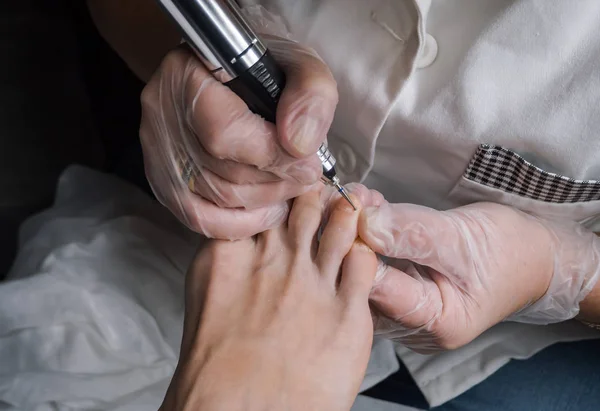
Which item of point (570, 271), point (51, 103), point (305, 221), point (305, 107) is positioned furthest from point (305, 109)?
point (51, 103)

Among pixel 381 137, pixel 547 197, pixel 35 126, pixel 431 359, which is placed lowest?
pixel 431 359

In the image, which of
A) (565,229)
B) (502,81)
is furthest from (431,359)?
(502,81)

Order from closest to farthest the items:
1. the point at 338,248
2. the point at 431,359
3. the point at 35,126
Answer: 1. the point at 338,248
2. the point at 431,359
3. the point at 35,126

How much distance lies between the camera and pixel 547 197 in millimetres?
514

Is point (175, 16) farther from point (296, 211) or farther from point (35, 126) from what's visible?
point (35, 126)

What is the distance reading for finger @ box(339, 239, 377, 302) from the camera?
475 millimetres

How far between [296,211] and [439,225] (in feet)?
0.38

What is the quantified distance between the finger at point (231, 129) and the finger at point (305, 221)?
0.19 ft

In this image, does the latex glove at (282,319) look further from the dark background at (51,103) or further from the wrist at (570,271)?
the dark background at (51,103)

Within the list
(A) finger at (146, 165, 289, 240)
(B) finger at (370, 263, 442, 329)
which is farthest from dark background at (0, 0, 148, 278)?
(B) finger at (370, 263, 442, 329)

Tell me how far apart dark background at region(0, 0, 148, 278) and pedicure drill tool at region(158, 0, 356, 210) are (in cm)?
46

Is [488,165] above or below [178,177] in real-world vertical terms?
below

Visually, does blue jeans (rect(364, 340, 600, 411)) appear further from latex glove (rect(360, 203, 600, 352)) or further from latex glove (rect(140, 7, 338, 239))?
latex glove (rect(140, 7, 338, 239))

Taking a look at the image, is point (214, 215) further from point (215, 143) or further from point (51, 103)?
point (51, 103)
